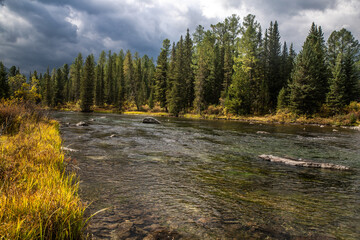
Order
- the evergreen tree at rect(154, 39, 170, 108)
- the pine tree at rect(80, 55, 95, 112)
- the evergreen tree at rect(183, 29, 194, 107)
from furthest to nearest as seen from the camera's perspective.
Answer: the pine tree at rect(80, 55, 95, 112)
the evergreen tree at rect(154, 39, 170, 108)
the evergreen tree at rect(183, 29, 194, 107)

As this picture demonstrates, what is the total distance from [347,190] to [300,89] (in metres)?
41.8

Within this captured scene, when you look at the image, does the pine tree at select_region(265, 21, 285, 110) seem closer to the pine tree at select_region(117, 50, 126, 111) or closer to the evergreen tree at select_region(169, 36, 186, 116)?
the evergreen tree at select_region(169, 36, 186, 116)

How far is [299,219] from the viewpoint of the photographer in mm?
4680

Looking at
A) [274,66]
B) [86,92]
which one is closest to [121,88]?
[86,92]

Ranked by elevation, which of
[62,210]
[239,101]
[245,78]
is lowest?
[62,210]

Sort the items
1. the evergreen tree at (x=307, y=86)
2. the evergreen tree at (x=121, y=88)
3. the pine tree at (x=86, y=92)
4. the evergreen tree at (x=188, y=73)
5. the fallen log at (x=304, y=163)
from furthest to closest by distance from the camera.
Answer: the evergreen tree at (x=121, y=88)
the pine tree at (x=86, y=92)
the evergreen tree at (x=188, y=73)
the evergreen tree at (x=307, y=86)
the fallen log at (x=304, y=163)

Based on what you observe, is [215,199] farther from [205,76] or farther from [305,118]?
[205,76]

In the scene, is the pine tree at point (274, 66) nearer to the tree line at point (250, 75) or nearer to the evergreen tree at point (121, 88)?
the tree line at point (250, 75)

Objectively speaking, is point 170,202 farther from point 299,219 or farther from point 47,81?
point 47,81

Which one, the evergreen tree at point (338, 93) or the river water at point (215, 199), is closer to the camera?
the river water at point (215, 199)

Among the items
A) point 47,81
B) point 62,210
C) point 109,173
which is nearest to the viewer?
point 62,210

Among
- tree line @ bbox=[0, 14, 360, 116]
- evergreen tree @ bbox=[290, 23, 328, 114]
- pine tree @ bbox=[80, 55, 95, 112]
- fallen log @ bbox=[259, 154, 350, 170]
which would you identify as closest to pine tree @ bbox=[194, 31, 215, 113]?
tree line @ bbox=[0, 14, 360, 116]

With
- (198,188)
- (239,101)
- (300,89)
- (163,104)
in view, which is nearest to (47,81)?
(163,104)

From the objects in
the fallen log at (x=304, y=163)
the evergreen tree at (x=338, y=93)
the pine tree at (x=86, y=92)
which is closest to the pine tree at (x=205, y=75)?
the evergreen tree at (x=338, y=93)
